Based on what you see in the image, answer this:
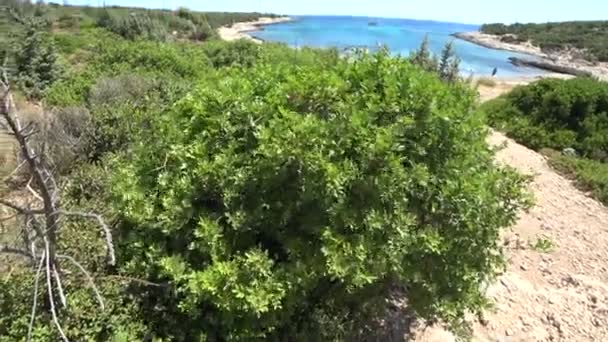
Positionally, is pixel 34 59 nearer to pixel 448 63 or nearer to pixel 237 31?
pixel 448 63

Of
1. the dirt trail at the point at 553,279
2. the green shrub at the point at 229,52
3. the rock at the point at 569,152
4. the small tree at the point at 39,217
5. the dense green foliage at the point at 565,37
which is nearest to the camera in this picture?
the small tree at the point at 39,217

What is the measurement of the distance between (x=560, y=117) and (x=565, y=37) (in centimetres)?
7015

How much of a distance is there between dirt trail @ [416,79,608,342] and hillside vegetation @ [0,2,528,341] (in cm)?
102

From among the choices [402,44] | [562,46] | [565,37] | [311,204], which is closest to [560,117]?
[311,204]

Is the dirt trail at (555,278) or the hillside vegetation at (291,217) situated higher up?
the hillside vegetation at (291,217)

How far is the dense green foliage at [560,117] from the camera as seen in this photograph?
10.4 metres

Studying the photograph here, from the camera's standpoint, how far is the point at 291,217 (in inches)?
134

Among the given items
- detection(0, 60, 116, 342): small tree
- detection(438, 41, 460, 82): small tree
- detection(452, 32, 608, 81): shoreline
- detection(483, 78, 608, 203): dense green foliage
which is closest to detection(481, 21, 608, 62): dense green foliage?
detection(452, 32, 608, 81): shoreline

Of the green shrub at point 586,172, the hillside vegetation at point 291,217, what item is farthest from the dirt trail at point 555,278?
the hillside vegetation at point 291,217

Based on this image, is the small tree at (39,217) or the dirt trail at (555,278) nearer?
the small tree at (39,217)

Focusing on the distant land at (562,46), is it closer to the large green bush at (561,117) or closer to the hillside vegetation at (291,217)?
the large green bush at (561,117)

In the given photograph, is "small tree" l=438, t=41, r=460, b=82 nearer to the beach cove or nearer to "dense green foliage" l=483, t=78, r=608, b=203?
the beach cove

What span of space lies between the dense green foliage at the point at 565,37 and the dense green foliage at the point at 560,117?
1919 inches

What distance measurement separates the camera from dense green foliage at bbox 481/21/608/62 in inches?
2334
